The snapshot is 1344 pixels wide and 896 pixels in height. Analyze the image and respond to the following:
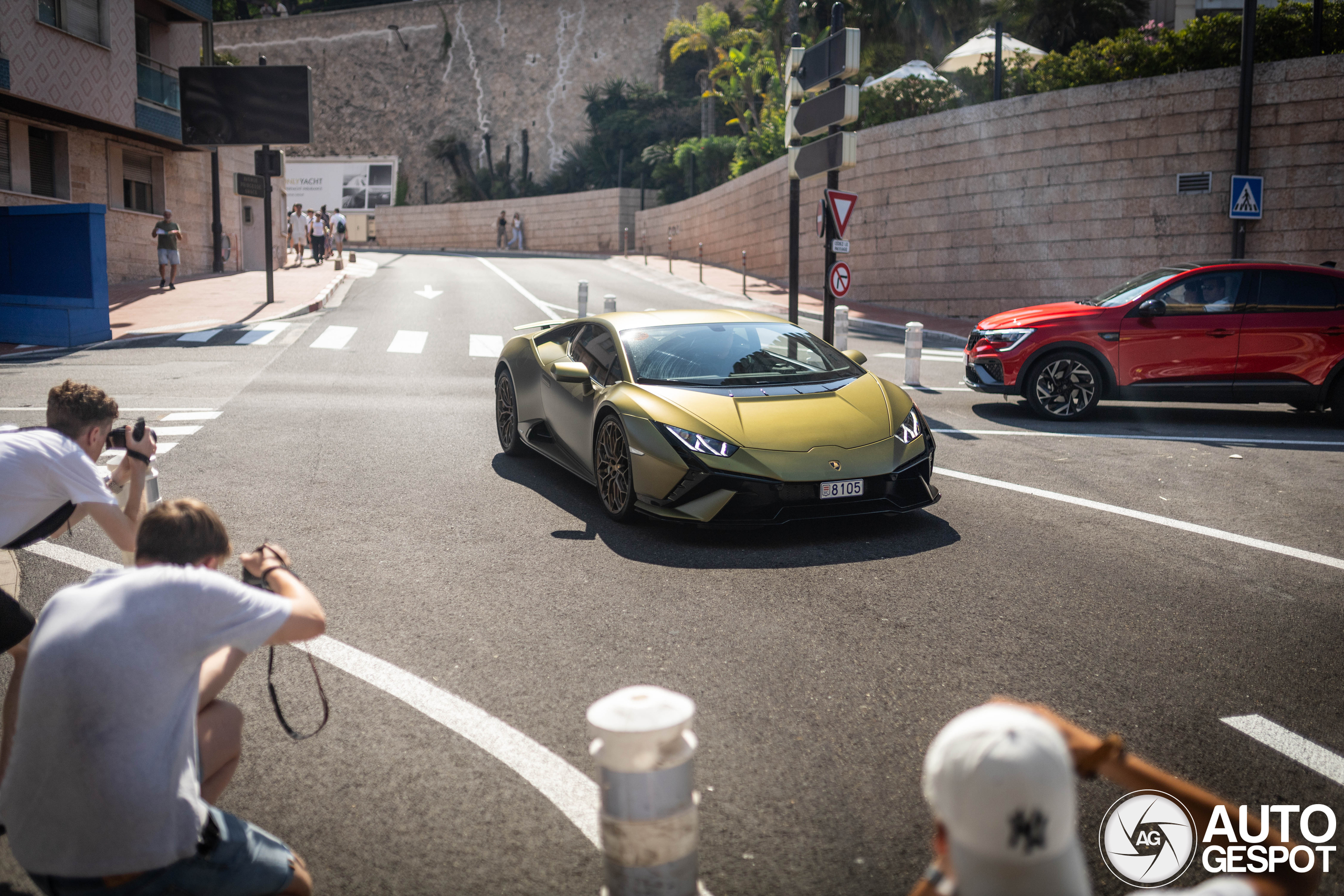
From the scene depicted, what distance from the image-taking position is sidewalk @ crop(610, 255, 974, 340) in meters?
23.7

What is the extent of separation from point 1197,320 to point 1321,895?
31.0 feet

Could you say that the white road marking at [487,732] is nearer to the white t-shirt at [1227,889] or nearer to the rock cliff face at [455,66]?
the white t-shirt at [1227,889]

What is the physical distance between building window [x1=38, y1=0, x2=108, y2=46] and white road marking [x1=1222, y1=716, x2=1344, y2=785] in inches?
1098

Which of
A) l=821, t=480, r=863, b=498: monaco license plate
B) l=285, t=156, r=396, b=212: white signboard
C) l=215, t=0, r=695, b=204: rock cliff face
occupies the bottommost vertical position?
l=821, t=480, r=863, b=498: monaco license plate

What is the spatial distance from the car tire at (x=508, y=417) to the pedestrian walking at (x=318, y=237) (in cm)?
3070

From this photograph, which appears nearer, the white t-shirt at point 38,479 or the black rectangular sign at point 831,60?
the white t-shirt at point 38,479

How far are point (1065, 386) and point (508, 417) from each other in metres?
6.08

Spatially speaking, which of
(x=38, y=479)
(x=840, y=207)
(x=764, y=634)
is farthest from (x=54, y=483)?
(x=840, y=207)

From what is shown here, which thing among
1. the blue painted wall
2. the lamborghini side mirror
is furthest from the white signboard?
the lamborghini side mirror

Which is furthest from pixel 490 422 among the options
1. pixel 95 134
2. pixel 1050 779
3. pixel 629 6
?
pixel 629 6

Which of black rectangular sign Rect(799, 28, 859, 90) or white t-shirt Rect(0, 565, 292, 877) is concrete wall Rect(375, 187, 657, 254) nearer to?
black rectangular sign Rect(799, 28, 859, 90)


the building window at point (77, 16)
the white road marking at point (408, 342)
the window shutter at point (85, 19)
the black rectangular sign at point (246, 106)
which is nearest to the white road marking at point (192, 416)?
the white road marking at point (408, 342)

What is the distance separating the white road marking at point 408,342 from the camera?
17.2 metres

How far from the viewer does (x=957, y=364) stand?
17.0 m
